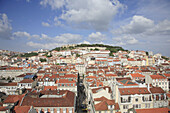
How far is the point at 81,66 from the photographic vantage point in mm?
76938

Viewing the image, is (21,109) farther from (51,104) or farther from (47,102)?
(51,104)

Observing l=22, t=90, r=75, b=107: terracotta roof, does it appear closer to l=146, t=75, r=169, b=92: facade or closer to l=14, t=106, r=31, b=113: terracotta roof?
l=14, t=106, r=31, b=113: terracotta roof

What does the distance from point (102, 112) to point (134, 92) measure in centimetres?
710

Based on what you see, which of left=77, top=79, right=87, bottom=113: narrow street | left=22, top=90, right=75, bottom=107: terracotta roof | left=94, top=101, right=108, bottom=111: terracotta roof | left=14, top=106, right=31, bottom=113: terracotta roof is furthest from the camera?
left=77, top=79, right=87, bottom=113: narrow street

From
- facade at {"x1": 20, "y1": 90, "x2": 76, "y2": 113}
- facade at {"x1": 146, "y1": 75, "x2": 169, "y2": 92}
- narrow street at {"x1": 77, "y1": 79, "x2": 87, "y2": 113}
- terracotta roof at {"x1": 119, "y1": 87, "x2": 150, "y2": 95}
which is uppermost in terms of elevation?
terracotta roof at {"x1": 119, "y1": 87, "x2": 150, "y2": 95}

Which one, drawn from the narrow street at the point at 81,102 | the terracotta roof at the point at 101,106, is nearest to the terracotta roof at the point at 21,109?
the terracotta roof at the point at 101,106

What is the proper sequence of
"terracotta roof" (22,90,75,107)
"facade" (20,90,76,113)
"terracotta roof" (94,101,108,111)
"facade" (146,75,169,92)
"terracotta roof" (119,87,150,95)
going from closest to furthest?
"terracotta roof" (94,101,108,111) < "terracotta roof" (119,87,150,95) < "facade" (20,90,76,113) < "terracotta roof" (22,90,75,107) < "facade" (146,75,169,92)

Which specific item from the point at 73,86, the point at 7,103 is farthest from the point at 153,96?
the point at 7,103

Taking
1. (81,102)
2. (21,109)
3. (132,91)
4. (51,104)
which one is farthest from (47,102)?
(132,91)

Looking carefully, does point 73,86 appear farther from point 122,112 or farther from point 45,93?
point 122,112

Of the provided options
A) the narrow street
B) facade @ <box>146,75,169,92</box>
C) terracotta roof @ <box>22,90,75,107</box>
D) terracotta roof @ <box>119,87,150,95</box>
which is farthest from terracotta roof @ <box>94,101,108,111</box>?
facade @ <box>146,75,169,92</box>

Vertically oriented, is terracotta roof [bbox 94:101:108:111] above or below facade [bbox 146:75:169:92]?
below

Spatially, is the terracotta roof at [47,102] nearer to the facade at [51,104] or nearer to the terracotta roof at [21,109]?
the facade at [51,104]

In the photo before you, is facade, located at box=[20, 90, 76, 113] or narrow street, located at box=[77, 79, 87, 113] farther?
narrow street, located at box=[77, 79, 87, 113]
